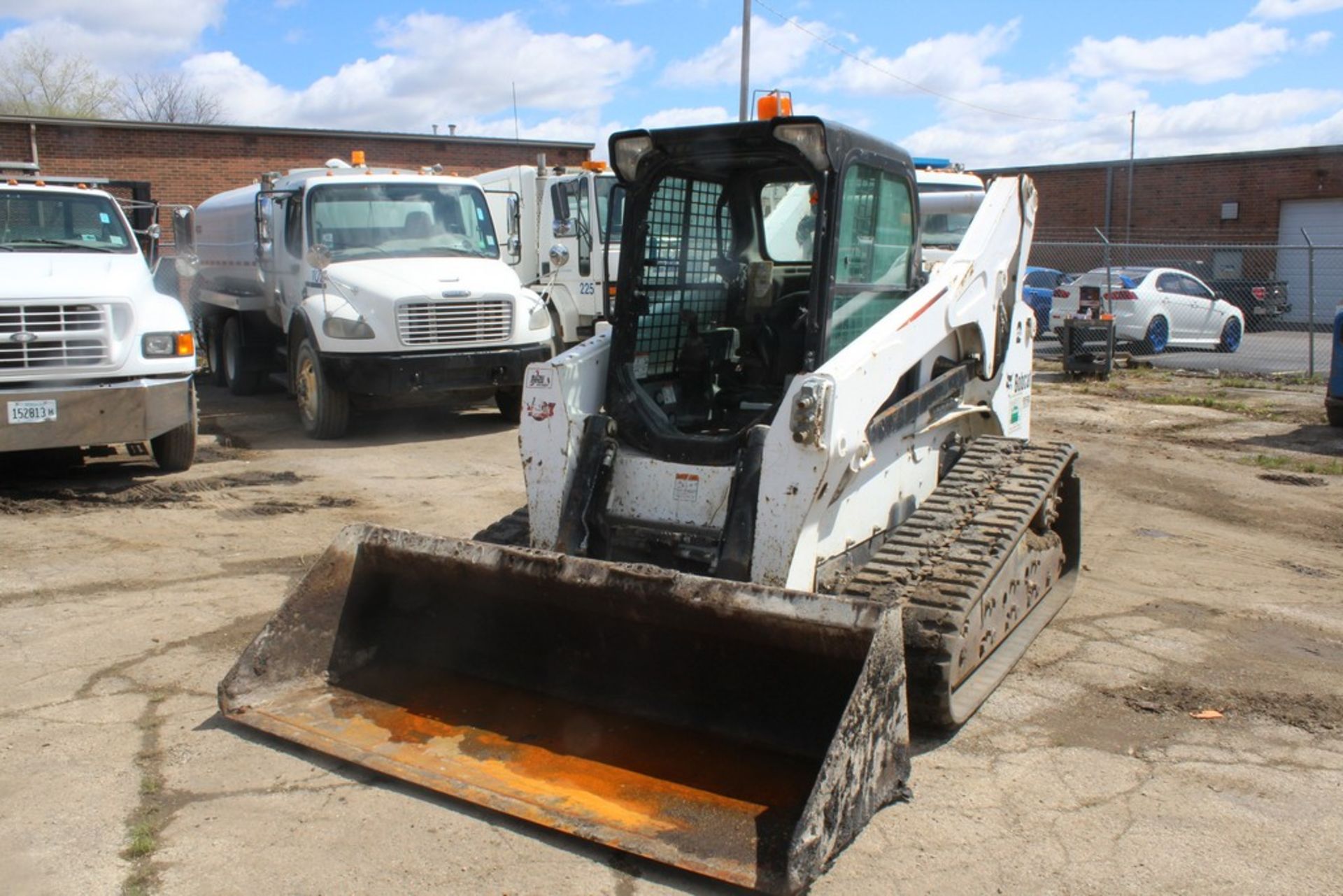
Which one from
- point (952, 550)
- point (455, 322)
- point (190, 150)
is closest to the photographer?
point (952, 550)

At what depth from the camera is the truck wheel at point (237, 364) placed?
14422 mm

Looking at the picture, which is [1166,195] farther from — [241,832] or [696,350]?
[241,832]

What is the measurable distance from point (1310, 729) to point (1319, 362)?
15939 mm

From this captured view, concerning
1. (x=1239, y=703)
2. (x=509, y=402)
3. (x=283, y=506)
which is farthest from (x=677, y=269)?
(x=509, y=402)

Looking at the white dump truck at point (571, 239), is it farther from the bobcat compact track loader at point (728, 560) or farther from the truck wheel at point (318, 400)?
the bobcat compact track loader at point (728, 560)

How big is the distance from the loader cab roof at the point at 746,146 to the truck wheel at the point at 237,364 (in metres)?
10.1

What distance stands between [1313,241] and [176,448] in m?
29.6

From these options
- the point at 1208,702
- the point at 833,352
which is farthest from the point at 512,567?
the point at 1208,702

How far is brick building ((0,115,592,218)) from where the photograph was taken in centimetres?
2456

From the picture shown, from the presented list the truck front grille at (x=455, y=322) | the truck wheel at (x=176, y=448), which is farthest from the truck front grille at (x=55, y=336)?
the truck front grille at (x=455, y=322)

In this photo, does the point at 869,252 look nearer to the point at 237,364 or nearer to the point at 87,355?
the point at 87,355

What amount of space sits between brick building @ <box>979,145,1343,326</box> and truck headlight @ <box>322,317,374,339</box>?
23.2 m

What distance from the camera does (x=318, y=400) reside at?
37.0 ft

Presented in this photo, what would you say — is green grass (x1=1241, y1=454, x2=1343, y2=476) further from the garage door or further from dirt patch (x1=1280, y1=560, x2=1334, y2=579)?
the garage door
